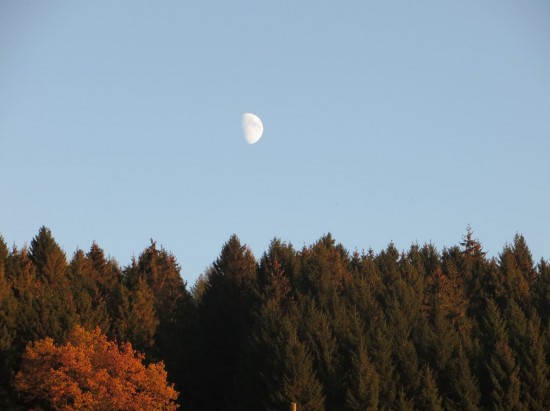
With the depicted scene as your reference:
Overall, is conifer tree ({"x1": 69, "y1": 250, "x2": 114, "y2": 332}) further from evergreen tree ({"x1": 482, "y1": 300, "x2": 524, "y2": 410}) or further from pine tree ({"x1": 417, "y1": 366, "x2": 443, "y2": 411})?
evergreen tree ({"x1": 482, "y1": 300, "x2": 524, "y2": 410})

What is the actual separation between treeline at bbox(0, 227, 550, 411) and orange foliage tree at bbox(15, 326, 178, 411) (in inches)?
191

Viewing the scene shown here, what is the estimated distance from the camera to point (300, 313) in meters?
69.7

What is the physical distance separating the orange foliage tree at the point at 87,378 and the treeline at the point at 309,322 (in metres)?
4.85

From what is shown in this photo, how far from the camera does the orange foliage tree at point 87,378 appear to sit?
51.7m

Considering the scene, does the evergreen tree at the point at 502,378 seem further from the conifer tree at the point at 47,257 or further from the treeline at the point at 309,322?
the conifer tree at the point at 47,257

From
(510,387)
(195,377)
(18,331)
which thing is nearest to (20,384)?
(18,331)

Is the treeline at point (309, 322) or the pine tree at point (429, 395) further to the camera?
the treeline at point (309, 322)

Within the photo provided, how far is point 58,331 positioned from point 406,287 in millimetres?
30592

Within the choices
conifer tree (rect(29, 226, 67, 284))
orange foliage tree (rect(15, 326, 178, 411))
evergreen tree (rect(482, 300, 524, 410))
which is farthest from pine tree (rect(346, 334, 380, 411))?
conifer tree (rect(29, 226, 67, 284))

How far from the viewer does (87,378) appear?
52312 mm

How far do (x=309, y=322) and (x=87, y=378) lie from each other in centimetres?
1929

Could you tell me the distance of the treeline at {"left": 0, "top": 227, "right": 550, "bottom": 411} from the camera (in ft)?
200

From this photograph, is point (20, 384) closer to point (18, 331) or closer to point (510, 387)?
point (18, 331)

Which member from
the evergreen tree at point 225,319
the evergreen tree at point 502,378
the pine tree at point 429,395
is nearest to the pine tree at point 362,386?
the pine tree at point 429,395
